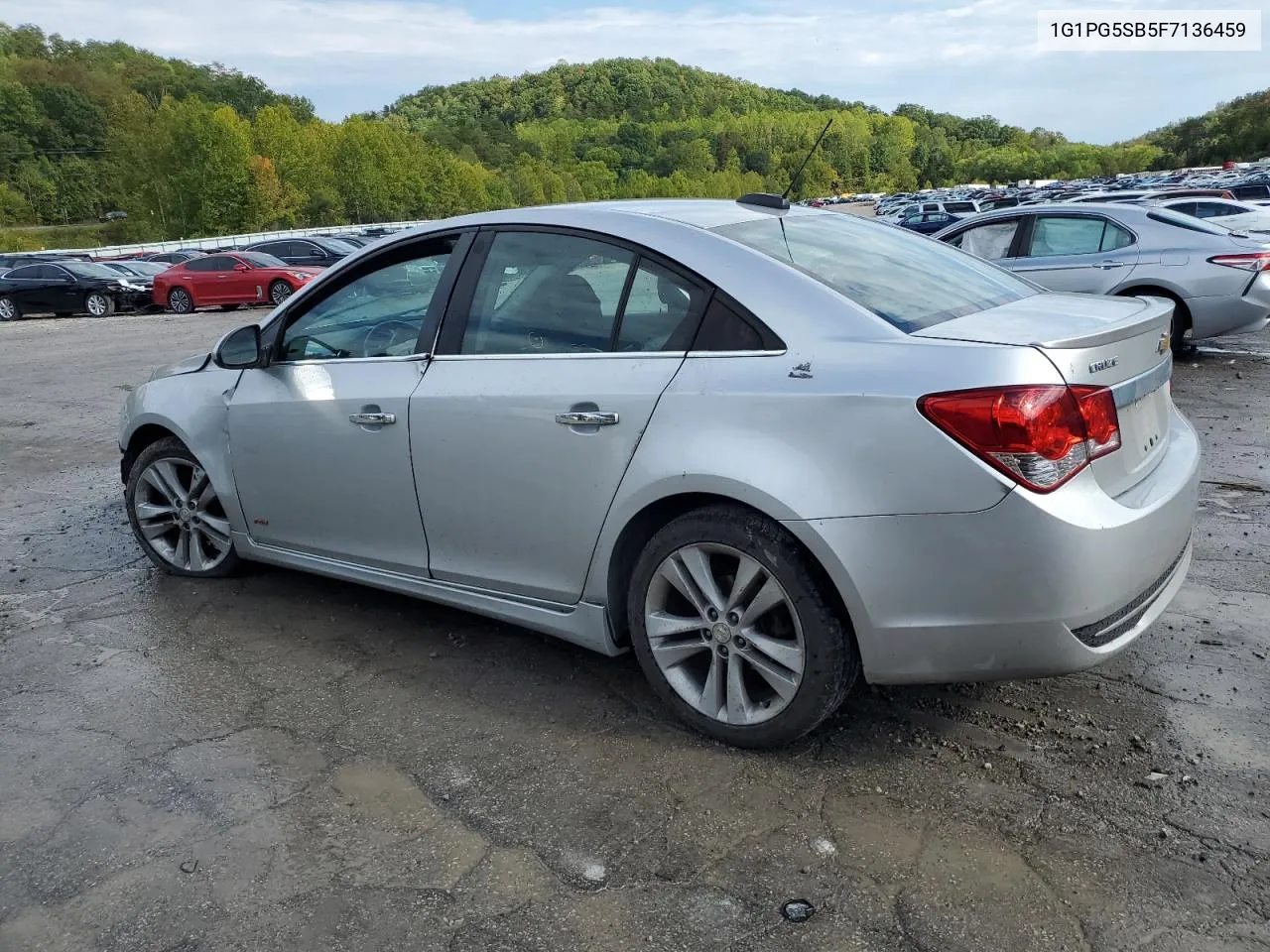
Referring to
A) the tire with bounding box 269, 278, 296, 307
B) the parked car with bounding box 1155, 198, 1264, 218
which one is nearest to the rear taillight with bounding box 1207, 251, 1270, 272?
the parked car with bounding box 1155, 198, 1264, 218

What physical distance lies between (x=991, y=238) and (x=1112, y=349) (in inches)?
315

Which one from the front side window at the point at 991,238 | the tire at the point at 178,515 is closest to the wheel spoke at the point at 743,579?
the tire at the point at 178,515

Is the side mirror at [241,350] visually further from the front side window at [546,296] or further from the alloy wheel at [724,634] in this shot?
the alloy wheel at [724,634]

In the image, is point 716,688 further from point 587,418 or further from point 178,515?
point 178,515

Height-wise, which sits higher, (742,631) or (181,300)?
(742,631)

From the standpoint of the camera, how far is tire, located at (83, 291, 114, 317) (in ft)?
80.2

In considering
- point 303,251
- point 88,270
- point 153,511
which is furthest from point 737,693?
point 303,251

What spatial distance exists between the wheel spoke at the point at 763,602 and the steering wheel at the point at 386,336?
64.3 inches

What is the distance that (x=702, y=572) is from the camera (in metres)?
3.09

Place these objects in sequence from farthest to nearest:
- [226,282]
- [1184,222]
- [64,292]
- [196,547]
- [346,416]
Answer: [64,292] → [226,282] → [1184,222] → [196,547] → [346,416]

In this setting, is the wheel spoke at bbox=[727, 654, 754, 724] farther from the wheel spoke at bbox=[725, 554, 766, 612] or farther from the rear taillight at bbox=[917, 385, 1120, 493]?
the rear taillight at bbox=[917, 385, 1120, 493]

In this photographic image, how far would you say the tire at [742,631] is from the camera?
291 cm

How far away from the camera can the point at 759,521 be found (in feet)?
9.70

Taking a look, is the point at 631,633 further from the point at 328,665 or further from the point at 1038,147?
the point at 1038,147
